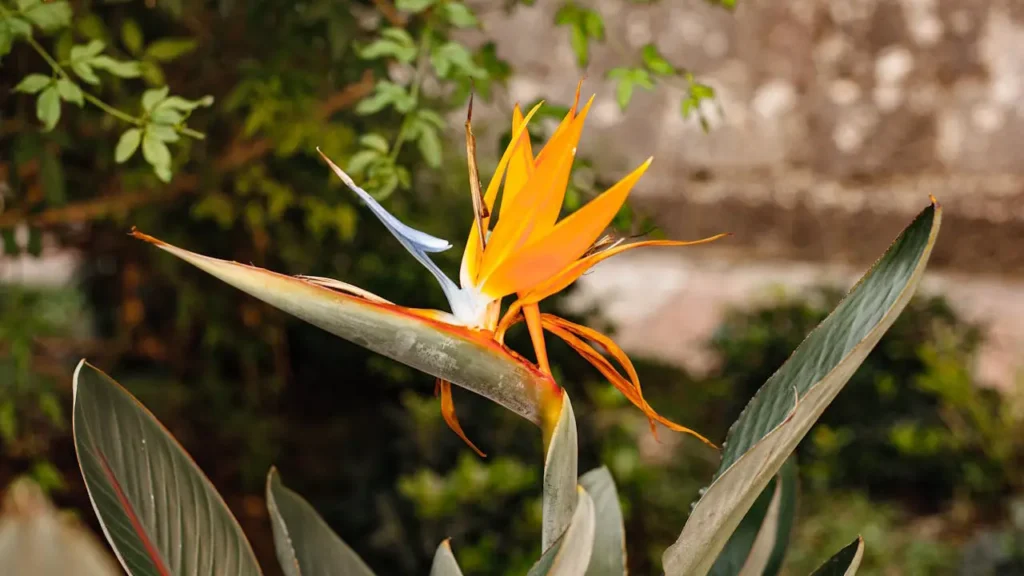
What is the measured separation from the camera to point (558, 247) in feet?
1.62

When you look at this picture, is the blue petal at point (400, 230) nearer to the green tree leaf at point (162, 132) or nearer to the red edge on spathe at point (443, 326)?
the red edge on spathe at point (443, 326)

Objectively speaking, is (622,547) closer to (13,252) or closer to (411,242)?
(411,242)

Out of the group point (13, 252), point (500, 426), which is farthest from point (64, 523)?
point (500, 426)

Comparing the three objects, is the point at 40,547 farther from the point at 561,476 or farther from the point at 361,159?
the point at 361,159

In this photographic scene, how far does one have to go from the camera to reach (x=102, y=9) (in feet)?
4.17

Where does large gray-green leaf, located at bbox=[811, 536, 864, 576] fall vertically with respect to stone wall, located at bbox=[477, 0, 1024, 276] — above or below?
above

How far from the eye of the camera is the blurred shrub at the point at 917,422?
79.4 inches

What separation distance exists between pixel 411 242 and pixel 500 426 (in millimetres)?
1162

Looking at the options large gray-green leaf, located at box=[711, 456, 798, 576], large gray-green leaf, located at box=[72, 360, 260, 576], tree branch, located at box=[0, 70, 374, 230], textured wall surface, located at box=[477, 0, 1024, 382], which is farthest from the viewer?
textured wall surface, located at box=[477, 0, 1024, 382]

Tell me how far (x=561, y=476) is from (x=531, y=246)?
13 cm

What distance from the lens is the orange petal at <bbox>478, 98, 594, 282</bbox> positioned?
50 centimetres

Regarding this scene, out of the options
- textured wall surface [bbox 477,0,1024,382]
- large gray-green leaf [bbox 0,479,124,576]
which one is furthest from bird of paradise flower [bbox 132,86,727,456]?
textured wall surface [bbox 477,0,1024,382]

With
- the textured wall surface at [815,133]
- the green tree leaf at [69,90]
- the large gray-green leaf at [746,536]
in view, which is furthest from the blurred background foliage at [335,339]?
the textured wall surface at [815,133]

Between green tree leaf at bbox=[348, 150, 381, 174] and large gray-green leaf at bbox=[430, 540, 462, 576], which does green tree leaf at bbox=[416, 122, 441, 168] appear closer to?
green tree leaf at bbox=[348, 150, 381, 174]
